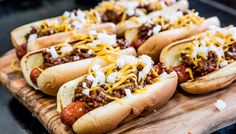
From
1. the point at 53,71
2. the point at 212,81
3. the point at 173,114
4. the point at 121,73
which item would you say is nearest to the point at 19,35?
the point at 53,71

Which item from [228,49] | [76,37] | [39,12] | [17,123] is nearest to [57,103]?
[17,123]

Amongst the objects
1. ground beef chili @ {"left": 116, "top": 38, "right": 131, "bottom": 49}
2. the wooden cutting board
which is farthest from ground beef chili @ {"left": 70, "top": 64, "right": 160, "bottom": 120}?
ground beef chili @ {"left": 116, "top": 38, "right": 131, "bottom": 49}

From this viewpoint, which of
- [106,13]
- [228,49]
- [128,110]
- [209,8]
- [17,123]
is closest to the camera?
[128,110]

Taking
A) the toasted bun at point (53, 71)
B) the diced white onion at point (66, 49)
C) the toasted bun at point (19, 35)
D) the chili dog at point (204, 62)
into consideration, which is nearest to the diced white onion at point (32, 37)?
the toasted bun at point (19, 35)

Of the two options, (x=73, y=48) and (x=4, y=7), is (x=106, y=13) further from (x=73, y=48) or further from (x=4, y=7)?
(x=4, y=7)

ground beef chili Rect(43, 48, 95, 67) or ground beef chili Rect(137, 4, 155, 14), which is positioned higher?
ground beef chili Rect(137, 4, 155, 14)

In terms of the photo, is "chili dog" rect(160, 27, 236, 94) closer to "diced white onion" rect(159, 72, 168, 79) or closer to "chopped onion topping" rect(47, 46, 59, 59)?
"diced white onion" rect(159, 72, 168, 79)
